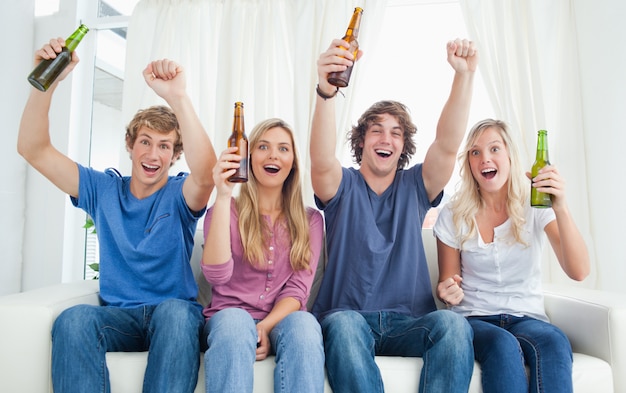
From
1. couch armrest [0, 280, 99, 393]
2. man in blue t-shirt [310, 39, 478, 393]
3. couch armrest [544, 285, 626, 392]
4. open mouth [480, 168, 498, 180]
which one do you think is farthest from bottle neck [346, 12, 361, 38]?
couch armrest [0, 280, 99, 393]

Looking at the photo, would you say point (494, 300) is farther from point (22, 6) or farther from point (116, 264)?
point (22, 6)

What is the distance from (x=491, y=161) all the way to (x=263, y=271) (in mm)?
822

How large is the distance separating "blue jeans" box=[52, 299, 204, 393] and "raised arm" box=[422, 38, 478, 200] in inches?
35.3

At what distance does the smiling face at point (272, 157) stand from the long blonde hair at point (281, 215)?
0.6 inches

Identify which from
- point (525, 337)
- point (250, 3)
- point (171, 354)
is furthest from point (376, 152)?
point (250, 3)

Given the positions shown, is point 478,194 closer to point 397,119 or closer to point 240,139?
point 397,119

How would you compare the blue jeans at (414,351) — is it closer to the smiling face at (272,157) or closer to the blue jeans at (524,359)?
the blue jeans at (524,359)

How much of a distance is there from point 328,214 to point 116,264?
70 cm

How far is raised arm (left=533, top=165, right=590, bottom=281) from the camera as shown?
1.48 meters

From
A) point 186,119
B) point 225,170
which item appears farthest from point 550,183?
point 186,119

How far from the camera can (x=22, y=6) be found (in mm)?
3139

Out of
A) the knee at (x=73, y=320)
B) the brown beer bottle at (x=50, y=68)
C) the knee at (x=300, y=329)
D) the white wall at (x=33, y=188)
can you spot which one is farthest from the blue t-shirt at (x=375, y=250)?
the white wall at (x=33, y=188)

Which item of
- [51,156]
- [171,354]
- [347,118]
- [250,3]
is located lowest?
[171,354]

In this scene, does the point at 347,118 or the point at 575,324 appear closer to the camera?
the point at 575,324
